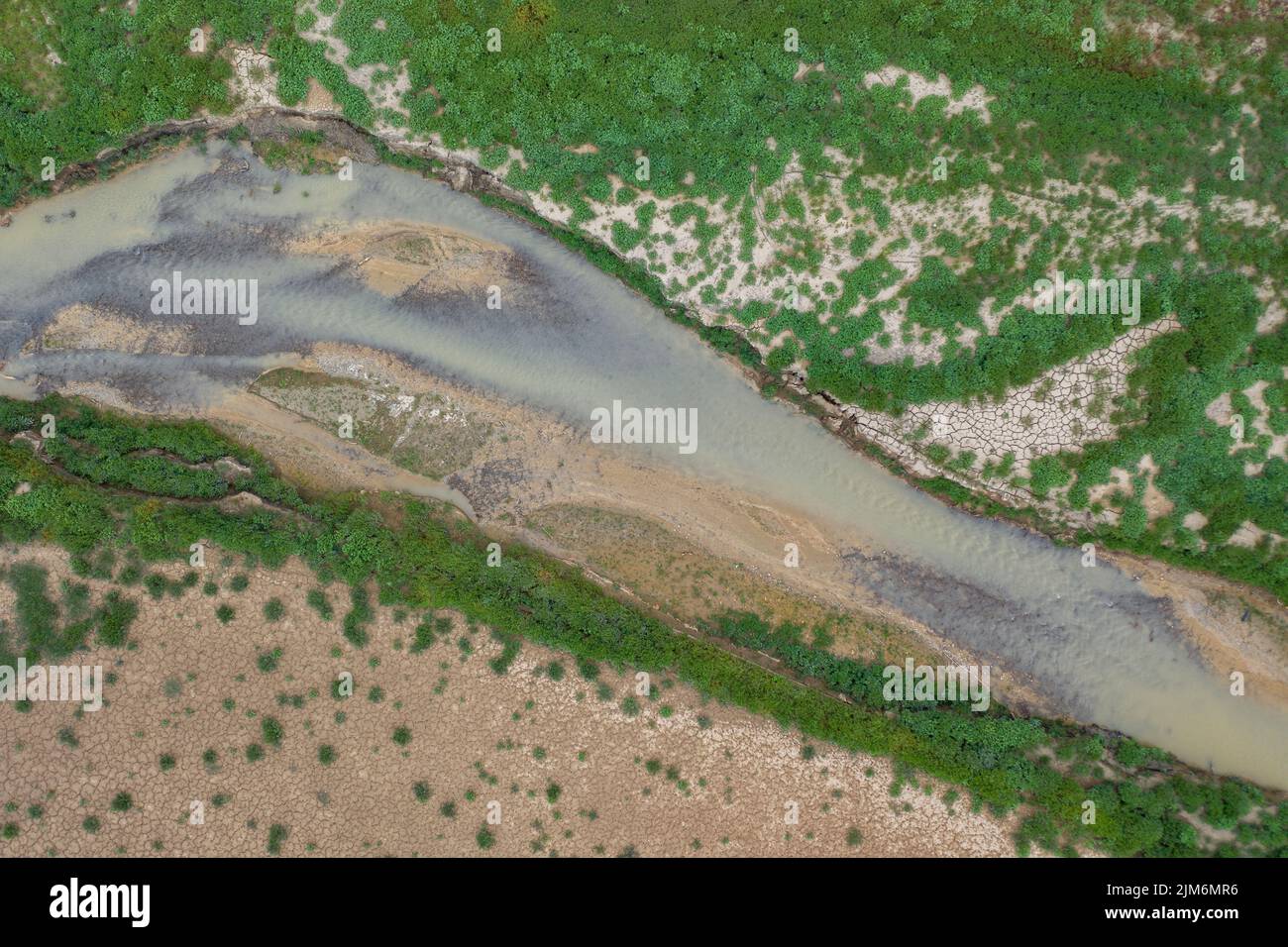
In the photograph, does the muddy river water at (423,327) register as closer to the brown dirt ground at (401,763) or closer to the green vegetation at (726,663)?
the green vegetation at (726,663)

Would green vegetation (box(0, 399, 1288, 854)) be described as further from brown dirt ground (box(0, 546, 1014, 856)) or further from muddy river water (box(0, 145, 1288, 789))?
muddy river water (box(0, 145, 1288, 789))

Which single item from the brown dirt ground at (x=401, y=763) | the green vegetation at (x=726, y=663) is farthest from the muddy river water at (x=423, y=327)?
the brown dirt ground at (x=401, y=763)

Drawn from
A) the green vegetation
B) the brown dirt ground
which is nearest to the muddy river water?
the green vegetation

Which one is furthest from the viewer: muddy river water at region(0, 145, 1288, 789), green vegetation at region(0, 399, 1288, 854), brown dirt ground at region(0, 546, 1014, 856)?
muddy river water at region(0, 145, 1288, 789)

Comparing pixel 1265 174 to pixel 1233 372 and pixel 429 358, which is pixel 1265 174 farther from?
pixel 429 358

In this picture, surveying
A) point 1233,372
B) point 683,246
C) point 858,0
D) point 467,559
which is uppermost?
point 858,0

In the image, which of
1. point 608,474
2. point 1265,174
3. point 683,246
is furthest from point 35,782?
point 1265,174

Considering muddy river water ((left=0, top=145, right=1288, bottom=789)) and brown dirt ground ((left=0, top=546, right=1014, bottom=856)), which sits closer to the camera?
brown dirt ground ((left=0, top=546, right=1014, bottom=856))

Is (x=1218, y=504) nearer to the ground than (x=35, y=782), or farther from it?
farther from it

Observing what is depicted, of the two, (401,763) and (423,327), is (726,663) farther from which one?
(423,327)
